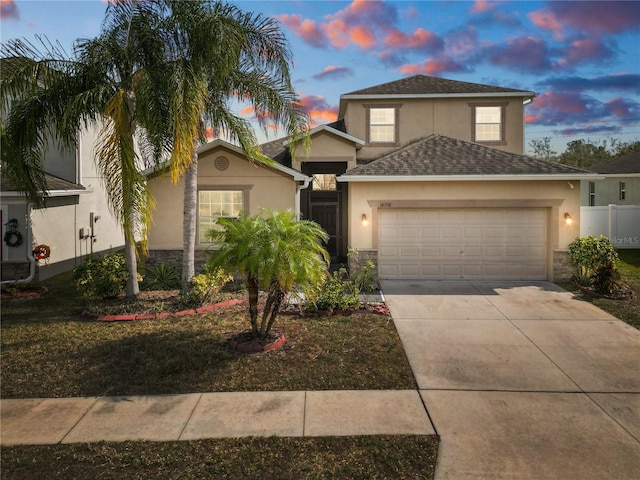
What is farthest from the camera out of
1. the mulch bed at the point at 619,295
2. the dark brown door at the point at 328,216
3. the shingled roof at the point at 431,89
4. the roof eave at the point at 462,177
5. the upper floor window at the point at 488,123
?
the dark brown door at the point at 328,216

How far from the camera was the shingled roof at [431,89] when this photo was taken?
17641 millimetres

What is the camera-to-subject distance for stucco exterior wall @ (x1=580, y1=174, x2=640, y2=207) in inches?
1027

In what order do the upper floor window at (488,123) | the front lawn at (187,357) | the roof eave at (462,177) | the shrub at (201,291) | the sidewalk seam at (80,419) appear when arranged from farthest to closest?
the upper floor window at (488,123)
the roof eave at (462,177)
the shrub at (201,291)
the front lawn at (187,357)
the sidewalk seam at (80,419)

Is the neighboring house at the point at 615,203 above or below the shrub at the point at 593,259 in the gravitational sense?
above

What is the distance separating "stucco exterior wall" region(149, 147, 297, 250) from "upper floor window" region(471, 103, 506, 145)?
26.3 feet

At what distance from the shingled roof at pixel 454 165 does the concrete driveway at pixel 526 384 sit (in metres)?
3.98

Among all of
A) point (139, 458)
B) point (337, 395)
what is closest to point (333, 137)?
point (337, 395)

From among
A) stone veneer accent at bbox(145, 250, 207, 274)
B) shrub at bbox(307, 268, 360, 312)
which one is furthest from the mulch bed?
stone veneer accent at bbox(145, 250, 207, 274)

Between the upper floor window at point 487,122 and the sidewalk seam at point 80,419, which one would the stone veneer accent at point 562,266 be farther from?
the sidewalk seam at point 80,419

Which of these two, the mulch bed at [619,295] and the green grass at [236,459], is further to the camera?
the mulch bed at [619,295]

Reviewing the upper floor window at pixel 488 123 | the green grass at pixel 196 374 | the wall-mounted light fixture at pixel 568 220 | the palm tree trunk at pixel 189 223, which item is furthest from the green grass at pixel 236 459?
the upper floor window at pixel 488 123

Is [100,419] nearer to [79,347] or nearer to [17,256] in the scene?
[79,347]

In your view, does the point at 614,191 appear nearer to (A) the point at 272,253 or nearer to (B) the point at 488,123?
(B) the point at 488,123

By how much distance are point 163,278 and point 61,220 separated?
17.7 ft
